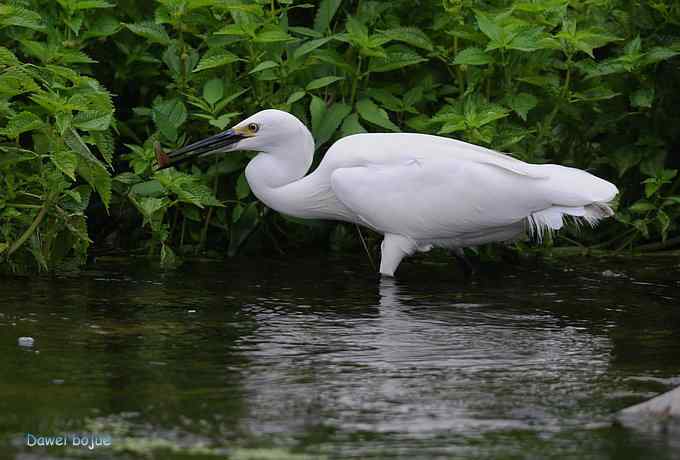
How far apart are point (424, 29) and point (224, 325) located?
3.26m

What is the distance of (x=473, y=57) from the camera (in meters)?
9.01

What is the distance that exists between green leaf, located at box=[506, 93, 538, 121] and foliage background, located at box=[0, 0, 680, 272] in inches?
0.9

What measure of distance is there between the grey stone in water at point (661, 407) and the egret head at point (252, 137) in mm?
4126

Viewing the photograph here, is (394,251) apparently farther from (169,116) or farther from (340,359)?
(340,359)

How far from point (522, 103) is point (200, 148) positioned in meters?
2.08

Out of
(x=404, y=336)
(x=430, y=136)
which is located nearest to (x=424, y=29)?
(x=430, y=136)

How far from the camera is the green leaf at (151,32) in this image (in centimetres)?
917

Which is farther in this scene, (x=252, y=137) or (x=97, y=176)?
(x=252, y=137)

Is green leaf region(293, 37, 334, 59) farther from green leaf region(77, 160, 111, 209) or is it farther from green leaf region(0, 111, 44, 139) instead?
green leaf region(0, 111, 44, 139)

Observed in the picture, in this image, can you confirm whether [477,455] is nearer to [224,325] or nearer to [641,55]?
[224,325]

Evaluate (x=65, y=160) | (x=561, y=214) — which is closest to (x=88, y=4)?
(x=65, y=160)

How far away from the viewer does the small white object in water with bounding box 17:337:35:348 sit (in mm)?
6598

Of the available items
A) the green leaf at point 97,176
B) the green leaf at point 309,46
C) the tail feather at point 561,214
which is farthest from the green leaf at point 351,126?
the green leaf at point 97,176

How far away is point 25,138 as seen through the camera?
360 inches
